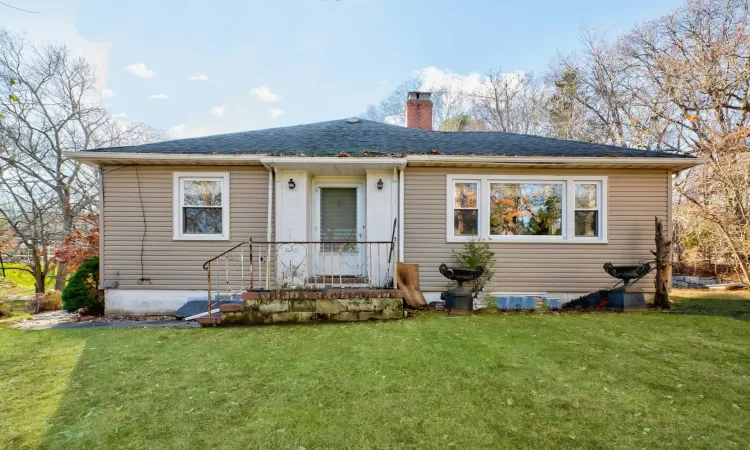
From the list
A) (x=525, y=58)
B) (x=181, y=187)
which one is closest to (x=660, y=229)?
(x=181, y=187)

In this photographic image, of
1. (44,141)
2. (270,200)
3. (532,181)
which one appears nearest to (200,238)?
(270,200)

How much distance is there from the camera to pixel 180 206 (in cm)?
719

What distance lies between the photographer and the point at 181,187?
7.22 m

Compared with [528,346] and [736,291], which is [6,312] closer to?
[528,346]

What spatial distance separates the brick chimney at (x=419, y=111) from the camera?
451 inches

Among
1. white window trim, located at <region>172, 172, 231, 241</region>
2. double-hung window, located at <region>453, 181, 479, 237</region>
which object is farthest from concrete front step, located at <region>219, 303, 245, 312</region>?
double-hung window, located at <region>453, 181, 479, 237</region>

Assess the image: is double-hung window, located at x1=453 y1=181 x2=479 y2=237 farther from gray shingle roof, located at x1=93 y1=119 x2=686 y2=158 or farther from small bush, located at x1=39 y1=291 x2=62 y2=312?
Result: small bush, located at x1=39 y1=291 x2=62 y2=312

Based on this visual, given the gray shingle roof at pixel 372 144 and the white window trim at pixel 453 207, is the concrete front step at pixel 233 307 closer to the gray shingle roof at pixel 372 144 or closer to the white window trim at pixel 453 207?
the gray shingle roof at pixel 372 144

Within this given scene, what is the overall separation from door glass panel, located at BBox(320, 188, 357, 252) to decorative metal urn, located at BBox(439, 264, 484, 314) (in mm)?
2238

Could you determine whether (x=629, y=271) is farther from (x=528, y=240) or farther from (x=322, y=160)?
(x=322, y=160)

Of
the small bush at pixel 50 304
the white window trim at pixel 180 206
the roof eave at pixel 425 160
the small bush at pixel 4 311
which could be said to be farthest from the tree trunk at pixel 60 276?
the white window trim at pixel 180 206

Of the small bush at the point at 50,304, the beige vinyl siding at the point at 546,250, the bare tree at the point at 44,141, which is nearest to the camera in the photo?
the beige vinyl siding at the point at 546,250

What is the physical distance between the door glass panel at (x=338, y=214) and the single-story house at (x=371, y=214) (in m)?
0.02

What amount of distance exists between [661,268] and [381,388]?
22.8 ft
